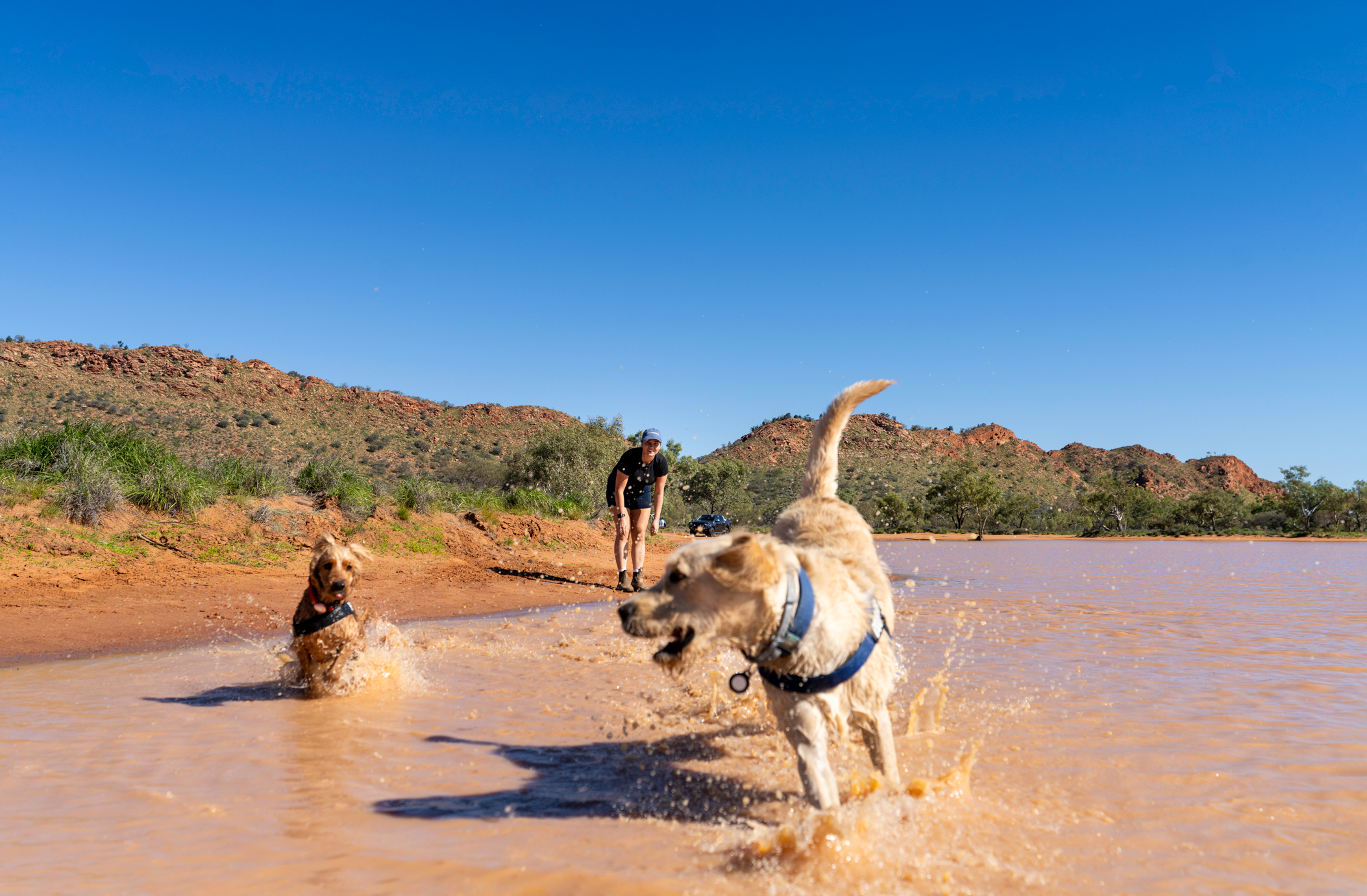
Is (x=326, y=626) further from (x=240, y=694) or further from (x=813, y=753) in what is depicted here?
(x=813, y=753)

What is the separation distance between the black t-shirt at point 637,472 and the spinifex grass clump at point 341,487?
21.0 feet

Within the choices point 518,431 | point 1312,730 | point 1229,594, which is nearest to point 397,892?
point 1312,730

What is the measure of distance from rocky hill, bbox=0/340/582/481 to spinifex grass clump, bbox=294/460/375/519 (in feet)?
70.0

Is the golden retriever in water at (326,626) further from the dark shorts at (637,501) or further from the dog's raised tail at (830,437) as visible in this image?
the dark shorts at (637,501)

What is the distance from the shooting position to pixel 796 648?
9.00ft

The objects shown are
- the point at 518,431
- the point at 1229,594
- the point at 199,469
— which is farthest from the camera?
the point at 518,431

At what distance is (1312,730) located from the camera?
4.33m

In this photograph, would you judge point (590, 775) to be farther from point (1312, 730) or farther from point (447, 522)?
point (447, 522)

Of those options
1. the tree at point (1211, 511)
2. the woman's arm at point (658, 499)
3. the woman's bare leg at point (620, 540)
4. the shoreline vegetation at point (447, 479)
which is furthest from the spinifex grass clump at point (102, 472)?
the tree at point (1211, 511)

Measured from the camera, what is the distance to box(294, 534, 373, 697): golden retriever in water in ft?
17.1

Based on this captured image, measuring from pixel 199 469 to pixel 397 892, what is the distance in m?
14.7

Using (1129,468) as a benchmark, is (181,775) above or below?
below

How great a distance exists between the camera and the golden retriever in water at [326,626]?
5199mm

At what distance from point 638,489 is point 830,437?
18.6 ft
